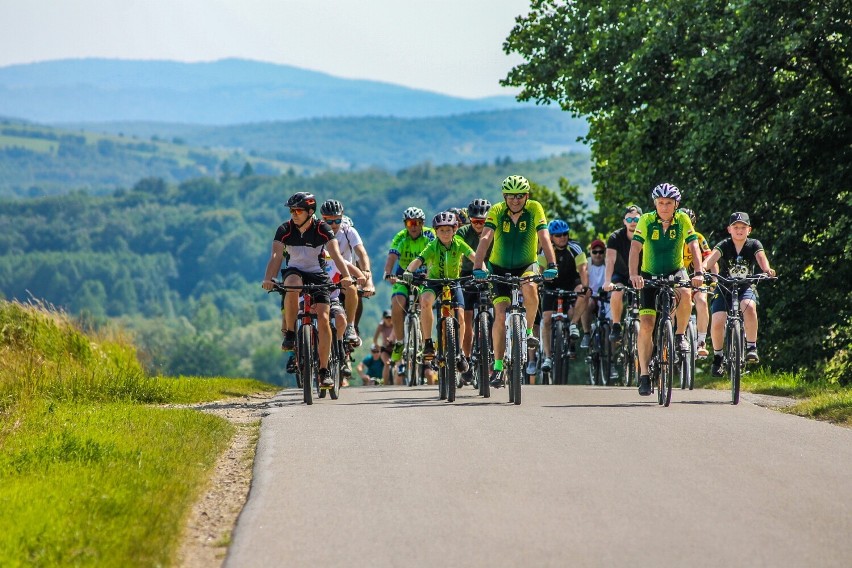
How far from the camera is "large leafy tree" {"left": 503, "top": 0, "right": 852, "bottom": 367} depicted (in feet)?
70.2

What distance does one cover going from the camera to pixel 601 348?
19.1m

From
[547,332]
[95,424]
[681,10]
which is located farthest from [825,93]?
[95,424]

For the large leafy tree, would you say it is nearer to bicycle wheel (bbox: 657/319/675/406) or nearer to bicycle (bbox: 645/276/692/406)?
bicycle (bbox: 645/276/692/406)

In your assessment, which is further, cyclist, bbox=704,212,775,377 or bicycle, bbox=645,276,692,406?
cyclist, bbox=704,212,775,377

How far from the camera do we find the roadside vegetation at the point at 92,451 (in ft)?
21.9

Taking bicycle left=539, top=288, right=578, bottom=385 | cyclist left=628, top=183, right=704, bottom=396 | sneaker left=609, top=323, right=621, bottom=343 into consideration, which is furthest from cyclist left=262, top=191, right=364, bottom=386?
bicycle left=539, top=288, right=578, bottom=385

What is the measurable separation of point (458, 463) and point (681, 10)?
1652cm

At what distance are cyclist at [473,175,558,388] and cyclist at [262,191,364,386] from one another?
4.87ft

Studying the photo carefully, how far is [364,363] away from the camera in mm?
27391

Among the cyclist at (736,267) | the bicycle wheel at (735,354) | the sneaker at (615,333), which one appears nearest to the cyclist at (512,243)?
the bicycle wheel at (735,354)

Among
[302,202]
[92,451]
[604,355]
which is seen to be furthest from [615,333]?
[92,451]

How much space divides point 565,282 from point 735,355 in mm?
5534


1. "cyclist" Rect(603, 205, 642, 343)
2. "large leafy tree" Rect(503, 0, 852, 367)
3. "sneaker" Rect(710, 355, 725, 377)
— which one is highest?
"large leafy tree" Rect(503, 0, 852, 367)

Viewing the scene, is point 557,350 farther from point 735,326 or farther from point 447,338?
point 447,338
